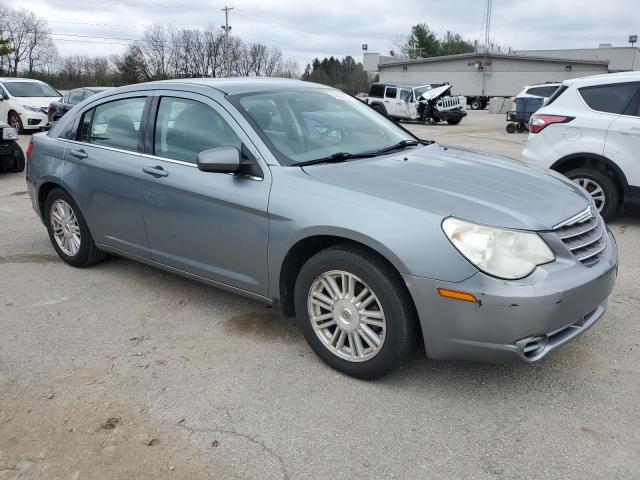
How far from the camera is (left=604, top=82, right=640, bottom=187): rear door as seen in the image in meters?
6.08

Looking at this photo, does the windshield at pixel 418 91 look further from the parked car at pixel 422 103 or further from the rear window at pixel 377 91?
the rear window at pixel 377 91

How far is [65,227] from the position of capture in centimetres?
502

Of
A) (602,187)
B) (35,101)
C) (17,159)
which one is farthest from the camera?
(35,101)

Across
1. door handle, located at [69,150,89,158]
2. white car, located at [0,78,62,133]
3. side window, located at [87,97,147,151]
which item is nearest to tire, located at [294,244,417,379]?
side window, located at [87,97,147,151]

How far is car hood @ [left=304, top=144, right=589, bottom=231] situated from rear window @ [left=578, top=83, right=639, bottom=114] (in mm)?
3172

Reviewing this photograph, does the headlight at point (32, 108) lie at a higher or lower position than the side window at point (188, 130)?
higher

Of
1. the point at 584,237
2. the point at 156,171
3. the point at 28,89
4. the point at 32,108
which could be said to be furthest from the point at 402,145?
the point at 28,89

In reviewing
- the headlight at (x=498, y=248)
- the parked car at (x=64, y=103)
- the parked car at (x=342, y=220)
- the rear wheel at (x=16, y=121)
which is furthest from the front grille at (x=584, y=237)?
the rear wheel at (x=16, y=121)

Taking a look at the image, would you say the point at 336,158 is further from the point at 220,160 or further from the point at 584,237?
the point at 584,237

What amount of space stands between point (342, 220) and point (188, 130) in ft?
4.90

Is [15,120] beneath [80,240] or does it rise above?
above

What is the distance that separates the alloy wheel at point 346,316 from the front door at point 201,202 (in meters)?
0.41

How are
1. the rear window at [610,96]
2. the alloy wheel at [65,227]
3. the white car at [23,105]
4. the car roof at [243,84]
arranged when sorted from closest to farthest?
the car roof at [243,84], the alloy wheel at [65,227], the rear window at [610,96], the white car at [23,105]

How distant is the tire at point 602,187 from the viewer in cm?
634
